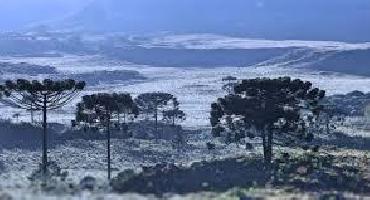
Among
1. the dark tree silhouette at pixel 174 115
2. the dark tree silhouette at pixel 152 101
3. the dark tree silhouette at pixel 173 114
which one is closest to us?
the dark tree silhouette at pixel 174 115

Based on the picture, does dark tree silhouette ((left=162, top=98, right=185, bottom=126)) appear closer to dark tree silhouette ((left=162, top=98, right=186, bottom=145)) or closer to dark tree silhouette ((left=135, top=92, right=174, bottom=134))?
dark tree silhouette ((left=162, top=98, right=186, bottom=145))

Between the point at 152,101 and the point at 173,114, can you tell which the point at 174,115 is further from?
the point at 152,101

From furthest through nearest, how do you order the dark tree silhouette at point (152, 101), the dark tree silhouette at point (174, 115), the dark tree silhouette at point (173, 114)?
the dark tree silhouette at point (173, 114) < the dark tree silhouette at point (152, 101) < the dark tree silhouette at point (174, 115)

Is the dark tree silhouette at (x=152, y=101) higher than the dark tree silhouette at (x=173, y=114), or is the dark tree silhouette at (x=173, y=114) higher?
the dark tree silhouette at (x=152, y=101)

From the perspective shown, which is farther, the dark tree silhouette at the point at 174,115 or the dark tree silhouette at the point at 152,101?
the dark tree silhouette at the point at 152,101

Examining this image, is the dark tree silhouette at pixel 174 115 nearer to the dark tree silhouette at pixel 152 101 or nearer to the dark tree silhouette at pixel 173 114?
the dark tree silhouette at pixel 173 114

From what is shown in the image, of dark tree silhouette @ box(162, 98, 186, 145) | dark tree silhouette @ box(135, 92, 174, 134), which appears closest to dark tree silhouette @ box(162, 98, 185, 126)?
dark tree silhouette @ box(162, 98, 186, 145)

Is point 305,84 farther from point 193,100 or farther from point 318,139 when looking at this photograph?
point 193,100

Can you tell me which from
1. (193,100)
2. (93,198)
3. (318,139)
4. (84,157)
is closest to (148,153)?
(84,157)

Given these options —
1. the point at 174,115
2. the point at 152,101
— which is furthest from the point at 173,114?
the point at 174,115

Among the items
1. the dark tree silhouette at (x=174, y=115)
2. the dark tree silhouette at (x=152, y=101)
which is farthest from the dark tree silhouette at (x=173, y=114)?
the dark tree silhouette at (x=152, y=101)

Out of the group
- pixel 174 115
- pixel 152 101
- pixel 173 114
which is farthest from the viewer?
pixel 174 115
